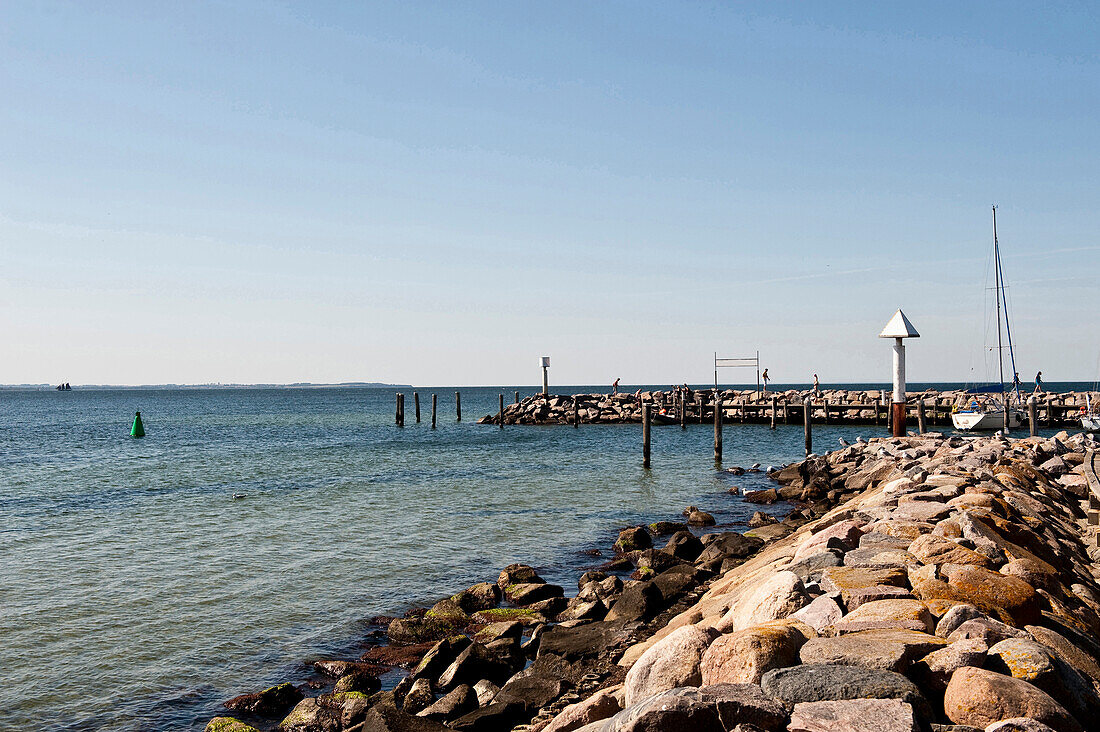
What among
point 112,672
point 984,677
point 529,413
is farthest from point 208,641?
point 529,413

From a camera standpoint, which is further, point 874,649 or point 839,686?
point 874,649

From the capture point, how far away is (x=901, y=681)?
385 cm

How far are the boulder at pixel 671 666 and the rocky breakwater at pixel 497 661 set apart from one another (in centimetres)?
36

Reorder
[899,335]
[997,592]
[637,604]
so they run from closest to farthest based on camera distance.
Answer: [997,592] → [637,604] → [899,335]

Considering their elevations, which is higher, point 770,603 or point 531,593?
point 770,603

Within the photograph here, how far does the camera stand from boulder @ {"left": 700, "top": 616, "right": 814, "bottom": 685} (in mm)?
4422

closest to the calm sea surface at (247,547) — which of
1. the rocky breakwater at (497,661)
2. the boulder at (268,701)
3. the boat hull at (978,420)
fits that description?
the boulder at (268,701)

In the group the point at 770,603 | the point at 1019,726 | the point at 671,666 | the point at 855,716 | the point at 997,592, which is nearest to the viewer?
the point at 1019,726

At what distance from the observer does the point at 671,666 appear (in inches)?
192

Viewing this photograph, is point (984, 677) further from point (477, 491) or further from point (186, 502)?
point (186, 502)

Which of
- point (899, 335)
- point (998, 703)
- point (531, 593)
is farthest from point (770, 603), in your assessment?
point (899, 335)

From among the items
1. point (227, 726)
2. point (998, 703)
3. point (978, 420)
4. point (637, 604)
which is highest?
point (998, 703)

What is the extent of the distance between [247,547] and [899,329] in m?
14.9

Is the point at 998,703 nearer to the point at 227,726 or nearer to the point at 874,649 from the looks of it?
the point at 874,649
